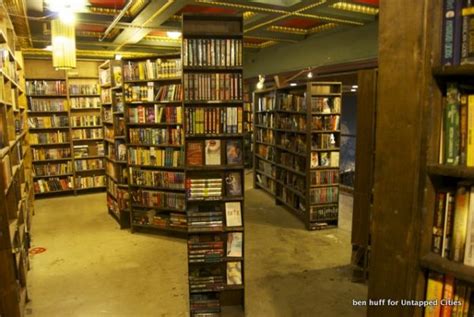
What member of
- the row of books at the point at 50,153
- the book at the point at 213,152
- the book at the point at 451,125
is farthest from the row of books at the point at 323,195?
the row of books at the point at 50,153

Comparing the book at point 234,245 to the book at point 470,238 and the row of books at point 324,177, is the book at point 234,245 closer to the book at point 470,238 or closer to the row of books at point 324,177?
the book at point 470,238

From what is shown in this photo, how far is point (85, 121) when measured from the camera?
7172mm

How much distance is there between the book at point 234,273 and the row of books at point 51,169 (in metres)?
5.42

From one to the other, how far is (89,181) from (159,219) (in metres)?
3.21

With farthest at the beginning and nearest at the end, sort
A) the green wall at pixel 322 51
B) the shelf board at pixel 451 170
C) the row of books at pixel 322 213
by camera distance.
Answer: the green wall at pixel 322 51 < the row of books at pixel 322 213 < the shelf board at pixel 451 170

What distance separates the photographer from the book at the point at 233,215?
283 cm

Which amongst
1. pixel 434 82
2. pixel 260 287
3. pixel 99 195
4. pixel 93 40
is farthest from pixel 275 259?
pixel 93 40

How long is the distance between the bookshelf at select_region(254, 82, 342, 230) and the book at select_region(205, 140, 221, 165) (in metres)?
2.44

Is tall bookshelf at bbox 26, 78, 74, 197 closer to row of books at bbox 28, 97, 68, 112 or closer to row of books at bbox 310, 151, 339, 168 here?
row of books at bbox 28, 97, 68, 112

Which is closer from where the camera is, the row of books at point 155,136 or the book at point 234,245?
the book at point 234,245

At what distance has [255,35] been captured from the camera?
20.2 ft

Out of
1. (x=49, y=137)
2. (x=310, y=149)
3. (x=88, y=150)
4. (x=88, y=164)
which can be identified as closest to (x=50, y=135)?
(x=49, y=137)

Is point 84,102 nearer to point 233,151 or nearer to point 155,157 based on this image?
point 155,157

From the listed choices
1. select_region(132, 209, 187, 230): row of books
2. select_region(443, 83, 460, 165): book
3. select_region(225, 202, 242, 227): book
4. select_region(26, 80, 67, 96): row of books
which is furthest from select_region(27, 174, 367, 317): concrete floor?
select_region(26, 80, 67, 96): row of books
